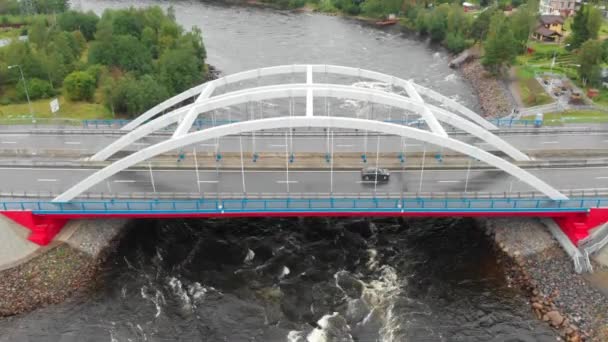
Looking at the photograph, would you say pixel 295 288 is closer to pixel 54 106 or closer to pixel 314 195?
pixel 314 195

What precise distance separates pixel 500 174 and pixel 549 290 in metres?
13.3

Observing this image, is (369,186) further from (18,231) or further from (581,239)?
(18,231)

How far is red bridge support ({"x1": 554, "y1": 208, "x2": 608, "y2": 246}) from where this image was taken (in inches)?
1934

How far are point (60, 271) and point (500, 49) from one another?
8484cm

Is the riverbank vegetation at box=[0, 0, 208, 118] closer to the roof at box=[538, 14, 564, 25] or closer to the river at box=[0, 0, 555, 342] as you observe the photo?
the river at box=[0, 0, 555, 342]

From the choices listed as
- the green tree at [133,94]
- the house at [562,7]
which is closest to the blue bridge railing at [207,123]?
the green tree at [133,94]

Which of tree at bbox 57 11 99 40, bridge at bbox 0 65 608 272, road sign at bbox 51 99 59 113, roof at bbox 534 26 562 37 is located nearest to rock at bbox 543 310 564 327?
bridge at bbox 0 65 608 272

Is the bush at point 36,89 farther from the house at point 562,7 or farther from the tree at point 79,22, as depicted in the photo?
the house at point 562,7

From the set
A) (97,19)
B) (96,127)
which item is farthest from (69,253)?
(97,19)

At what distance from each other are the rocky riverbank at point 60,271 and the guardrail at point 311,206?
4454 mm

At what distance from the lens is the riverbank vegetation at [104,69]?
270 ft

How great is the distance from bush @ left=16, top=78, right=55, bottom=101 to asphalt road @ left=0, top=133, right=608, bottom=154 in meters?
23.2

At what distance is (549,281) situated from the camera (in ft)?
156

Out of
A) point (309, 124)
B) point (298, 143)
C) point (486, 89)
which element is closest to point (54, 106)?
point (298, 143)
